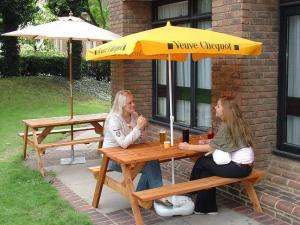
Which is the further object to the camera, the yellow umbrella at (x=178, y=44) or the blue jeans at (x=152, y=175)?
the blue jeans at (x=152, y=175)

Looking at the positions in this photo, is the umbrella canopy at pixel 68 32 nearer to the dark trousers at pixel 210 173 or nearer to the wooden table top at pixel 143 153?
the wooden table top at pixel 143 153

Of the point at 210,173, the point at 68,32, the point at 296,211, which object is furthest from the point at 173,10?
the point at 296,211

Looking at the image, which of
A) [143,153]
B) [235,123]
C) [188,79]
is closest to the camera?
[235,123]

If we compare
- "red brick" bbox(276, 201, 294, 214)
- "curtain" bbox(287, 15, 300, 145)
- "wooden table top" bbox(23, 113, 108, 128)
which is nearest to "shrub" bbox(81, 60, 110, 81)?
"wooden table top" bbox(23, 113, 108, 128)

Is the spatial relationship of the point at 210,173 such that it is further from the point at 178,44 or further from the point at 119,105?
the point at 178,44

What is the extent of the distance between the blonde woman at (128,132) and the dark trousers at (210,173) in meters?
0.40

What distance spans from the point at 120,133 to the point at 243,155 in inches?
58.7

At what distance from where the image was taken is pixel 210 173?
539 centimetres

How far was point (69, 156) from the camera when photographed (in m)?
8.97

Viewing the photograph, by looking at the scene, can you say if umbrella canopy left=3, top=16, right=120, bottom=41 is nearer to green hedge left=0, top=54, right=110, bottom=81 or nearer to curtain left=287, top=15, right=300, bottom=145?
curtain left=287, top=15, right=300, bottom=145

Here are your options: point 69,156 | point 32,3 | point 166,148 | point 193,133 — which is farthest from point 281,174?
point 32,3

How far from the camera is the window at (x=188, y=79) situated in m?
7.30

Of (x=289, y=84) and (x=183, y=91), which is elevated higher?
(x=289, y=84)

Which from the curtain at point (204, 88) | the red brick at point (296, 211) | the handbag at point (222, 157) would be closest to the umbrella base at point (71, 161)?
the curtain at point (204, 88)
